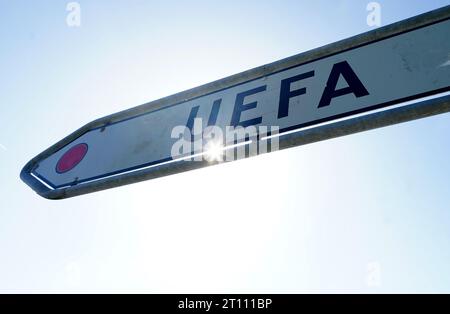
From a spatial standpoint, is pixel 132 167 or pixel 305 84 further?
pixel 132 167

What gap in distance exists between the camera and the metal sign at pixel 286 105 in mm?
1821

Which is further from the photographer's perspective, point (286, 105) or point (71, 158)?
point (71, 158)

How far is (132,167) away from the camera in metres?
2.31

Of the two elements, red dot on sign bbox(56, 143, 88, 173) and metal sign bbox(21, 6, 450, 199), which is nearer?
metal sign bbox(21, 6, 450, 199)

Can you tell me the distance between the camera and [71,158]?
103 inches

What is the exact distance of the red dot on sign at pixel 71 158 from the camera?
255 centimetres

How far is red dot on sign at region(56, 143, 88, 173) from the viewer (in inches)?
101

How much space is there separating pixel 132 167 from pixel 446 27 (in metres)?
1.64

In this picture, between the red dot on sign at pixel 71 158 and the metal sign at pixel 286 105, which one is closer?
the metal sign at pixel 286 105

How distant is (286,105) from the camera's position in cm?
204

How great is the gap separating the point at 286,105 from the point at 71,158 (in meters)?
1.36
